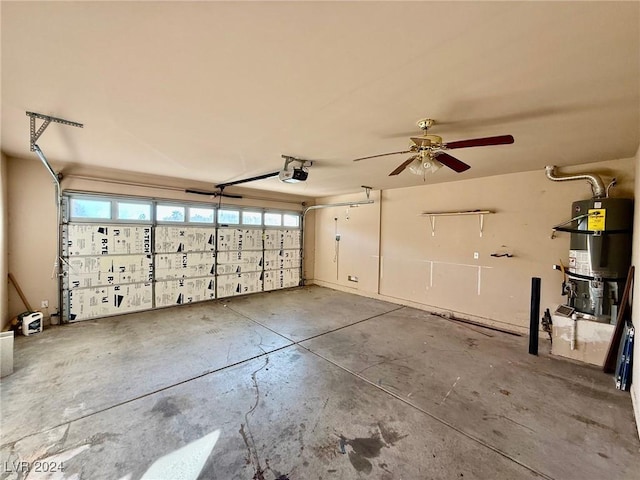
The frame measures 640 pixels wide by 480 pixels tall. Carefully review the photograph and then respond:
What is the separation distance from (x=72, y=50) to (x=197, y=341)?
11.0ft

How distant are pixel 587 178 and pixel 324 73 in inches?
157

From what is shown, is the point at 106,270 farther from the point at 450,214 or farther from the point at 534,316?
the point at 534,316

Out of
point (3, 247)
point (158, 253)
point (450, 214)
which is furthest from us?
point (158, 253)

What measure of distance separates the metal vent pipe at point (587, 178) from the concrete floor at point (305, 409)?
2.19m

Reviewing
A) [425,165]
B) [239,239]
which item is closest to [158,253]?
[239,239]

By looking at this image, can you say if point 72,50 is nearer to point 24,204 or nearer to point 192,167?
point 192,167

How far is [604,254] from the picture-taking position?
→ 3.11 metres

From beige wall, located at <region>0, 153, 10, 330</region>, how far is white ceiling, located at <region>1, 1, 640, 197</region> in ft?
3.11

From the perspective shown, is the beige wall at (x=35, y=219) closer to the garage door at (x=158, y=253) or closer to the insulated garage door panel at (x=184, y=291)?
the garage door at (x=158, y=253)

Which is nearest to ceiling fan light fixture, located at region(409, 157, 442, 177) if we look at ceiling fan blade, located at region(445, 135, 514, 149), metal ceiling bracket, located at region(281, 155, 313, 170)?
ceiling fan blade, located at region(445, 135, 514, 149)

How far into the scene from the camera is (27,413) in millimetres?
2148

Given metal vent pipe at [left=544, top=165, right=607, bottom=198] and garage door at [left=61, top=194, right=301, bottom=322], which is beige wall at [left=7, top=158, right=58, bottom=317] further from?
metal vent pipe at [left=544, top=165, right=607, bottom=198]

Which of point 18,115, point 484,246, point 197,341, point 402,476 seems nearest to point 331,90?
point 402,476

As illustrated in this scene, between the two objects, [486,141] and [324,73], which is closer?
[324,73]
